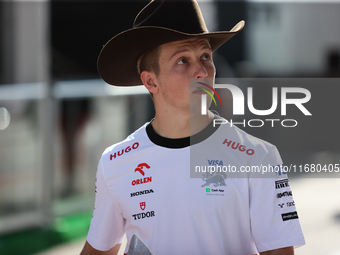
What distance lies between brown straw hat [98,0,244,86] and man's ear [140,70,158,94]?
0.14m

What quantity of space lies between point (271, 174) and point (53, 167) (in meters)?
4.84

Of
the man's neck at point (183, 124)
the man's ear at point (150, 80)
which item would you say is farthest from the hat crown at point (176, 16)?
the man's neck at point (183, 124)

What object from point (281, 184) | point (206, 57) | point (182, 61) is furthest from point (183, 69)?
point (281, 184)

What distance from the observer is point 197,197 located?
7.25 feet

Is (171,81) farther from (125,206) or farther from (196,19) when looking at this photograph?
(125,206)

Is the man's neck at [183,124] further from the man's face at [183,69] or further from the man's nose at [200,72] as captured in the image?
the man's nose at [200,72]

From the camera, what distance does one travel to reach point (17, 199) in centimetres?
616

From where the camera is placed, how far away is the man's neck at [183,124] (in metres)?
2.39

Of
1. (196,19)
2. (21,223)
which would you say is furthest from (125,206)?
(21,223)

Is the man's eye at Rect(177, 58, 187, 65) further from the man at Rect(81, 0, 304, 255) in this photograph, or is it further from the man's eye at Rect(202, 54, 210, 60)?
the man's eye at Rect(202, 54, 210, 60)

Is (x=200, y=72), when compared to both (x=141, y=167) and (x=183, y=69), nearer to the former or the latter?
(x=183, y=69)

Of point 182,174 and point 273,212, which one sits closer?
point 273,212

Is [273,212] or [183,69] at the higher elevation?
[183,69]

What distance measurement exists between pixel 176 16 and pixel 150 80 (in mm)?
393
